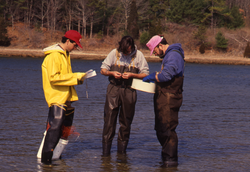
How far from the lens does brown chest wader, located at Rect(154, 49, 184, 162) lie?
5.13 metres

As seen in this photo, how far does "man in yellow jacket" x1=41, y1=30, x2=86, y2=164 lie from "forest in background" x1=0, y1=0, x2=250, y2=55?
5151 cm

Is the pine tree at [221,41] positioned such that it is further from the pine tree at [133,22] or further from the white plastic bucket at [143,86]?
the white plastic bucket at [143,86]

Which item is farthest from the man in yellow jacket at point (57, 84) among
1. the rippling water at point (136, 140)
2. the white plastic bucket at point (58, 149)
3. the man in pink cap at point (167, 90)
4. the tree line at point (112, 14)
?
the tree line at point (112, 14)

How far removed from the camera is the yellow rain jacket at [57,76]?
191 inches

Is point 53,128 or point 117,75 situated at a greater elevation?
point 117,75

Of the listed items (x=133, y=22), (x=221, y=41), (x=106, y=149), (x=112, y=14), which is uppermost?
(x=112, y=14)

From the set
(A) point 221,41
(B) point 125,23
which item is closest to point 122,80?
(A) point 221,41

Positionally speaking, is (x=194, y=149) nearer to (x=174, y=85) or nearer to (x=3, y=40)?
(x=174, y=85)

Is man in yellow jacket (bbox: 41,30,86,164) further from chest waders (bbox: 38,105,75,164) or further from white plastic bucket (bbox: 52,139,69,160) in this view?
white plastic bucket (bbox: 52,139,69,160)

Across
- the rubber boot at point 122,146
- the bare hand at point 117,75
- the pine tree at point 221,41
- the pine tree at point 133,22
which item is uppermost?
the pine tree at point 133,22

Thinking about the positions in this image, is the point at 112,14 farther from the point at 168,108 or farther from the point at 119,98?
the point at 168,108

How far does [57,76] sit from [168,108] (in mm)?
1667

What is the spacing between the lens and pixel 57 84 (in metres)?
4.88

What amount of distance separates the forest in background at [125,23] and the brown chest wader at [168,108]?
51307 millimetres
